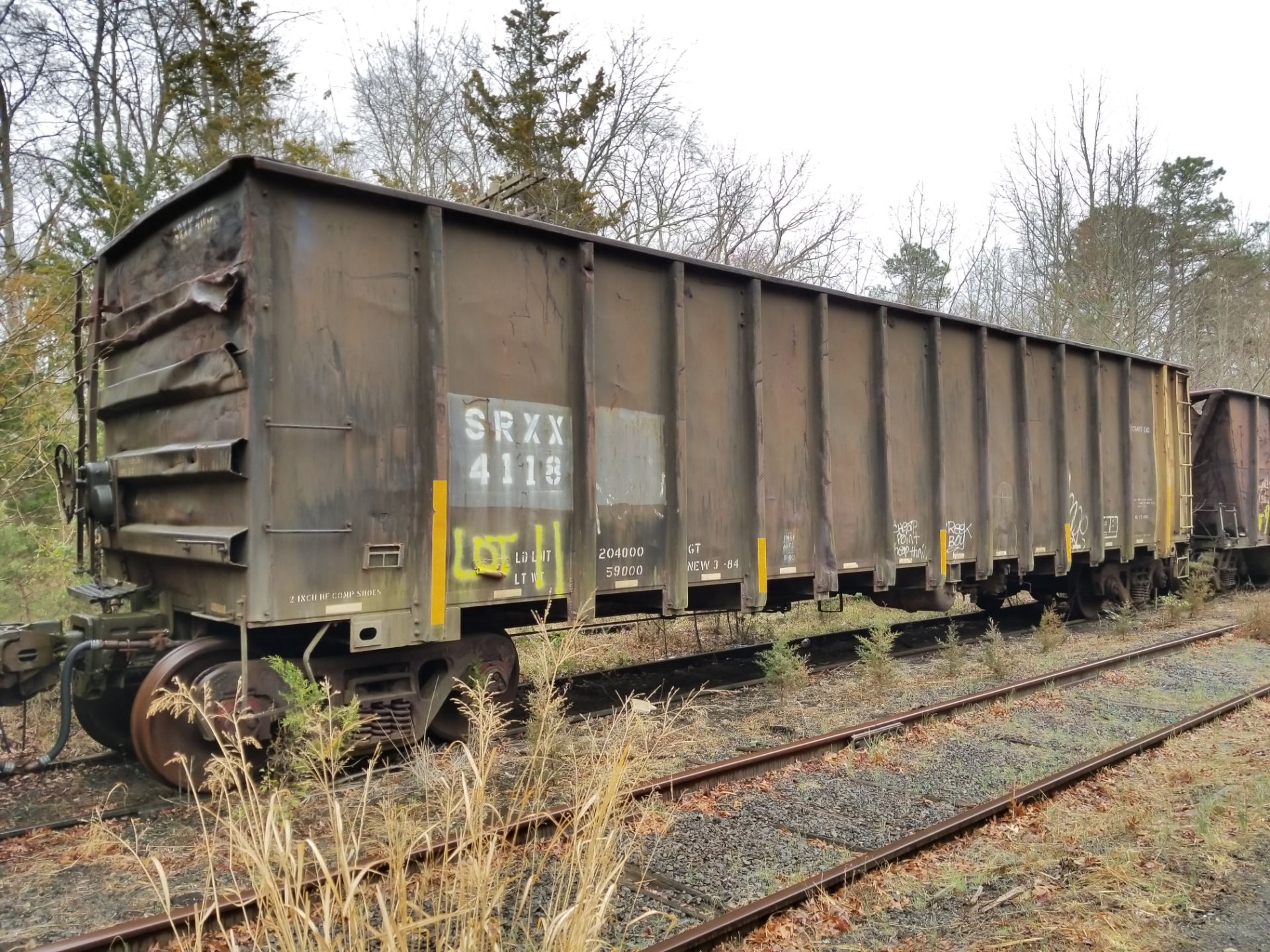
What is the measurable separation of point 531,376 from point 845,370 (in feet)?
12.1

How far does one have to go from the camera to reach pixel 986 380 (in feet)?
33.1

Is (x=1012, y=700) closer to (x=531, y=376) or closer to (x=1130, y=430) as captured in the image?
(x=531, y=376)

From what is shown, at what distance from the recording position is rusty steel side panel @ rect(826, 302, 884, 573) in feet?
27.6

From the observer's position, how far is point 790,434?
8000 mm

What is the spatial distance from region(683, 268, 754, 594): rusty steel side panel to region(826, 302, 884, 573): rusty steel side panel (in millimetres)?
1221

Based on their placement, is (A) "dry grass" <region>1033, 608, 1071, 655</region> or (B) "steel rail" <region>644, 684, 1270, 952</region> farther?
(A) "dry grass" <region>1033, 608, 1071, 655</region>

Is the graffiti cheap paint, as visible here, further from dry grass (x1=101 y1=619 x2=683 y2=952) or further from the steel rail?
the steel rail

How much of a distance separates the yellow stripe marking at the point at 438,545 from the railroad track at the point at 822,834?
60.2 inches

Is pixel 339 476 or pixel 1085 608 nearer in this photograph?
pixel 339 476

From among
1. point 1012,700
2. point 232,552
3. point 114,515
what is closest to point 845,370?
point 1012,700

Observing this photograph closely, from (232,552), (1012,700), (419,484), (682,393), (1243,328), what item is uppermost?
(1243,328)

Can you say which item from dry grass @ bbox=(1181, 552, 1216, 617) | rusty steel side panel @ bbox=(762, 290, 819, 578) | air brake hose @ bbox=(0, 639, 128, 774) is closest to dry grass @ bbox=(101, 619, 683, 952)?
air brake hose @ bbox=(0, 639, 128, 774)

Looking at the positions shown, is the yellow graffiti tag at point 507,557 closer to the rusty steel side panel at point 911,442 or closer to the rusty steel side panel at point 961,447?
the rusty steel side panel at point 911,442

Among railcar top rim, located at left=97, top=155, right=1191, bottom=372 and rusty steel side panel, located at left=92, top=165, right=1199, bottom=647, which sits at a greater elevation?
railcar top rim, located at left=97, top=155, right=1191, bottom=372
